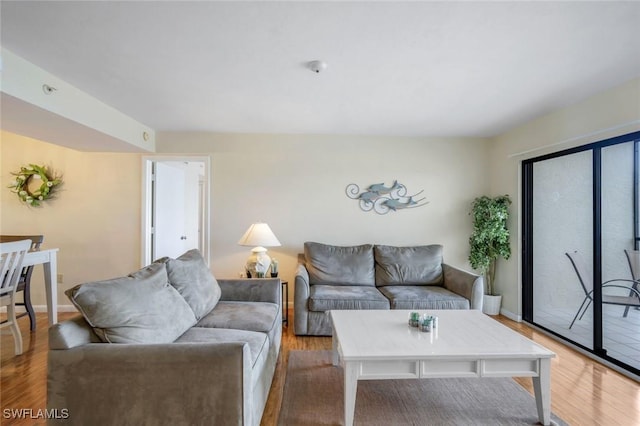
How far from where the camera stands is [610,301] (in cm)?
274

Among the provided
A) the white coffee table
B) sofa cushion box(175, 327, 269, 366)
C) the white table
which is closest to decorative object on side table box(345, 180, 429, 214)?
the white coffee table

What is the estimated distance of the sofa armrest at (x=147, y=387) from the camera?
1456 millimetres

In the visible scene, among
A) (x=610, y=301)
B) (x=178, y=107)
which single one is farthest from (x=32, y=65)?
(x=610, y=301)

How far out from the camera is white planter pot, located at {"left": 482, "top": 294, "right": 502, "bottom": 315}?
4039mm

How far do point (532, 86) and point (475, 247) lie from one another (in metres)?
2.10

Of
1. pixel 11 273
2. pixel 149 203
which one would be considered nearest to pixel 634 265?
pixel 149 203

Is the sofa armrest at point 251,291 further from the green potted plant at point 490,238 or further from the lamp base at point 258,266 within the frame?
the green potted plant at point 490,238

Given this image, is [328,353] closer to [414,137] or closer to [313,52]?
[313,52]

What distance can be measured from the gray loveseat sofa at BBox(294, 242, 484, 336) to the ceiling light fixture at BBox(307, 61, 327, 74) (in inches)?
78.6

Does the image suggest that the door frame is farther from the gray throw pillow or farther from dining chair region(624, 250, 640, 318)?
dining chair region(624, 250, 640, 318)

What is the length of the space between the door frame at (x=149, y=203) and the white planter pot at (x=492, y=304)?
3665 mm

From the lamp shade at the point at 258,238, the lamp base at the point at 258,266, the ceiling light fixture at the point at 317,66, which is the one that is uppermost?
the ceiling light fixture at the point at 317,66

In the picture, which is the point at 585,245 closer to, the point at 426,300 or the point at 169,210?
the point at 426,300

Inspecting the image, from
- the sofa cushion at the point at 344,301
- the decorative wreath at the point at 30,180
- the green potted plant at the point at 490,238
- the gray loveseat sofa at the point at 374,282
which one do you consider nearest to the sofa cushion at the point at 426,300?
the gray loveseat sofa at the point at 374,282
